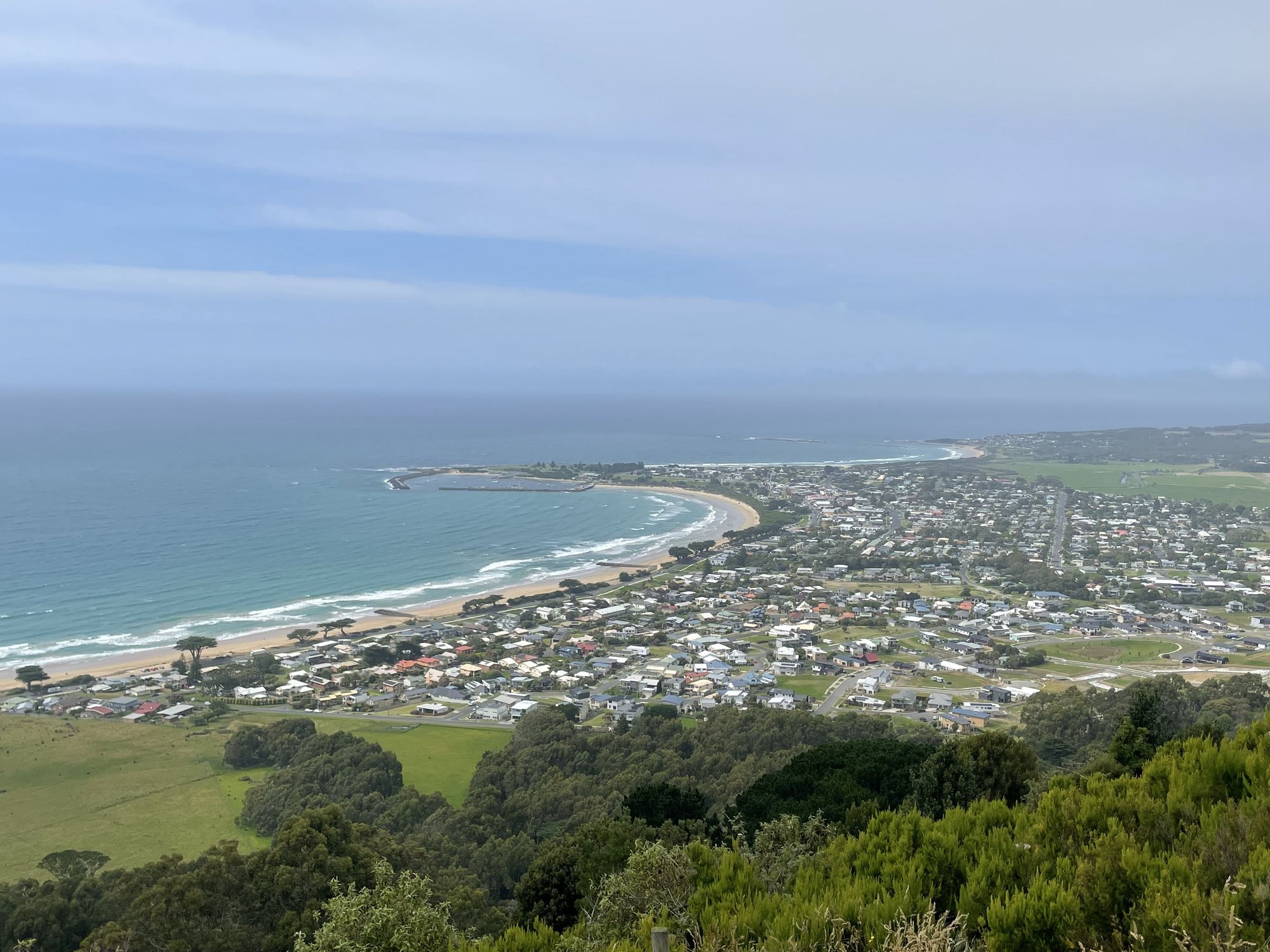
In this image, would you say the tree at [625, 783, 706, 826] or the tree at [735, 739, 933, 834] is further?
the tree at [625, 783, 706, 826]

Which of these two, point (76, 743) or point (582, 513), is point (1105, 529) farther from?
point (76, 743)

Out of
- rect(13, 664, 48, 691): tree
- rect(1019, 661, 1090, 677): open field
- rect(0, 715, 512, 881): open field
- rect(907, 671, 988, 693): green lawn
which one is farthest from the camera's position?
rect(1019, 661, 1090, 677): open field

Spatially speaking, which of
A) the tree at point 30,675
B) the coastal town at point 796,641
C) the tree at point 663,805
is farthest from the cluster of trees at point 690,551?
the tree at point 663,805

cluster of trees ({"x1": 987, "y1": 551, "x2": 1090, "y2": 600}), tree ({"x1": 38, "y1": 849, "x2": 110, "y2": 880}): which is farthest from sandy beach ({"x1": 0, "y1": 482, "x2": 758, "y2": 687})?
cluster of trees ({"x1": 987, "y1": 551, "x2": 1090, "y2": 600})

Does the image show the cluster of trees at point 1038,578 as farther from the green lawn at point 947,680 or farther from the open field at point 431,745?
the open field at point 431,745

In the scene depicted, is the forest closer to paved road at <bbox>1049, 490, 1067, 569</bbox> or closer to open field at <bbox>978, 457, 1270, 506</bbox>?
paved road at <bbox>1049, 490, 1067, 569</bbox>

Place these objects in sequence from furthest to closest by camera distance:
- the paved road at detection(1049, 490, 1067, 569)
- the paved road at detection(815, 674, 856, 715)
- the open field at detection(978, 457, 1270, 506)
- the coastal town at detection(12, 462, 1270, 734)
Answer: the open field at detection(978, 457, 1270, 506)
the paved road at detection(1049, 490, 1067, 569)
the coastal town at detection(12, 462, 1270, 734)
the paved road at detection(815, 674, 856, 715)

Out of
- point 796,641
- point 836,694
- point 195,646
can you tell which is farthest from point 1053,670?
point 195,646
